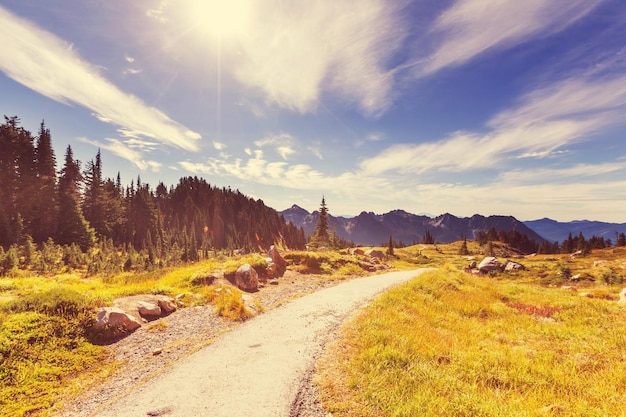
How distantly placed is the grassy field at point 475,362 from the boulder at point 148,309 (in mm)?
9784

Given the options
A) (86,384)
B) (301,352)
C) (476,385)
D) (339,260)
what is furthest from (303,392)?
(339,260)

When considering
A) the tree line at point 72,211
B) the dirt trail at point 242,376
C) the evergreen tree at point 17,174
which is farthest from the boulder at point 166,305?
the evergreen tree at point 17,174

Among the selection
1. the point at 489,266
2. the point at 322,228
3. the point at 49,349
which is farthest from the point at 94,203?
the point at 489,266

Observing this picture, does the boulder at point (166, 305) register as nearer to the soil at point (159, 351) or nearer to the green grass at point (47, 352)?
the soil at point (159, 351)

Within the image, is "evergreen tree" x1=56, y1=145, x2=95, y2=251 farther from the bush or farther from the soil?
the soil

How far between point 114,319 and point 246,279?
30.0 feet

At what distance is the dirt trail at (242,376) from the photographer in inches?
237

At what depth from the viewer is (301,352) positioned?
350 inches

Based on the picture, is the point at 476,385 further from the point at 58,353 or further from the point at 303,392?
the point at 58,353

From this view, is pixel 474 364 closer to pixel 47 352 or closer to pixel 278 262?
pixel 47 352

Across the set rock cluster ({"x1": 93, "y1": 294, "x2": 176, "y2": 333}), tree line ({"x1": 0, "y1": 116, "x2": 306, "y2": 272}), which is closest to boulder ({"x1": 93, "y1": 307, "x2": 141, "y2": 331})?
rock cluster ({"x1": 93, "y1": 294, "x2": 176, "y2": 333})

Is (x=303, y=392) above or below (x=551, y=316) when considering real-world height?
above

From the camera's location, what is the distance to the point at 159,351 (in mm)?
9656

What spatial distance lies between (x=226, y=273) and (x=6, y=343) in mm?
12490
